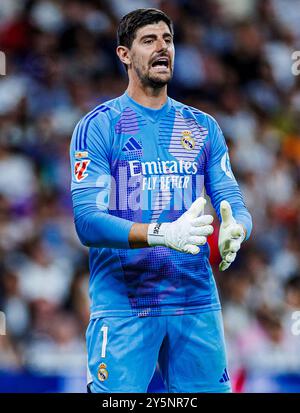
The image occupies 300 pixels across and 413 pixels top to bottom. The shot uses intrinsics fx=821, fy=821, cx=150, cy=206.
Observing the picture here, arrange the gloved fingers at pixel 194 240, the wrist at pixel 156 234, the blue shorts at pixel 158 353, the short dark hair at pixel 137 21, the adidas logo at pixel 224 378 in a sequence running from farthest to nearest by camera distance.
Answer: the short dark hair at pixel 137 21 < the adidas logo at pixel 224 378 < the blue shorts at pixel 158 353 < the wrist at pixel 156 234 < the gloved fingers at pixel 194 240

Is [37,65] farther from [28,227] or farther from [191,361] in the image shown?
[191,361]

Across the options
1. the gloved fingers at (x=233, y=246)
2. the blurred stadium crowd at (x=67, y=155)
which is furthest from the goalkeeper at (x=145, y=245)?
the blurred stadium crowd at (x=67, y=155)

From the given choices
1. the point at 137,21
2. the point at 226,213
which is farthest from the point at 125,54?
the point at 226,213

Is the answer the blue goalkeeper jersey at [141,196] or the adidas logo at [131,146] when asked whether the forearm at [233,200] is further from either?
the adidas logo at [131,146]

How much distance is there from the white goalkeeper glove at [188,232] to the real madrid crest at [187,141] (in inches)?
22.0

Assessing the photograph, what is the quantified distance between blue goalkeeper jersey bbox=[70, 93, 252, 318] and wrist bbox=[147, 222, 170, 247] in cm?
19

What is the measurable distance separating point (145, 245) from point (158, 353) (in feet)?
1.91

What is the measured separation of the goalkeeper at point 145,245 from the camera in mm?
3846

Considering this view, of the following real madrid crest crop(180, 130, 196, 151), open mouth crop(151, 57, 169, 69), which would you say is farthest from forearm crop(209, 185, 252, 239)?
open mouth crop(151, 57, 169, 69)

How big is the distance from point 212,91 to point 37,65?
1.81 m

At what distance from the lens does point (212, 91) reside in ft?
27.8

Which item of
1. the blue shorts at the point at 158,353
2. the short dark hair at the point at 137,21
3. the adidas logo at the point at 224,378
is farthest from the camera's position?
the short dark hair at the point at 137,21

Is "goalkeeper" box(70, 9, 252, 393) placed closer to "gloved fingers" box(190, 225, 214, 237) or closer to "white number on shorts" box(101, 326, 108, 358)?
"white number on shorts" box(101, 326, 108, 358)

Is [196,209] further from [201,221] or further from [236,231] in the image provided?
[236,231]
